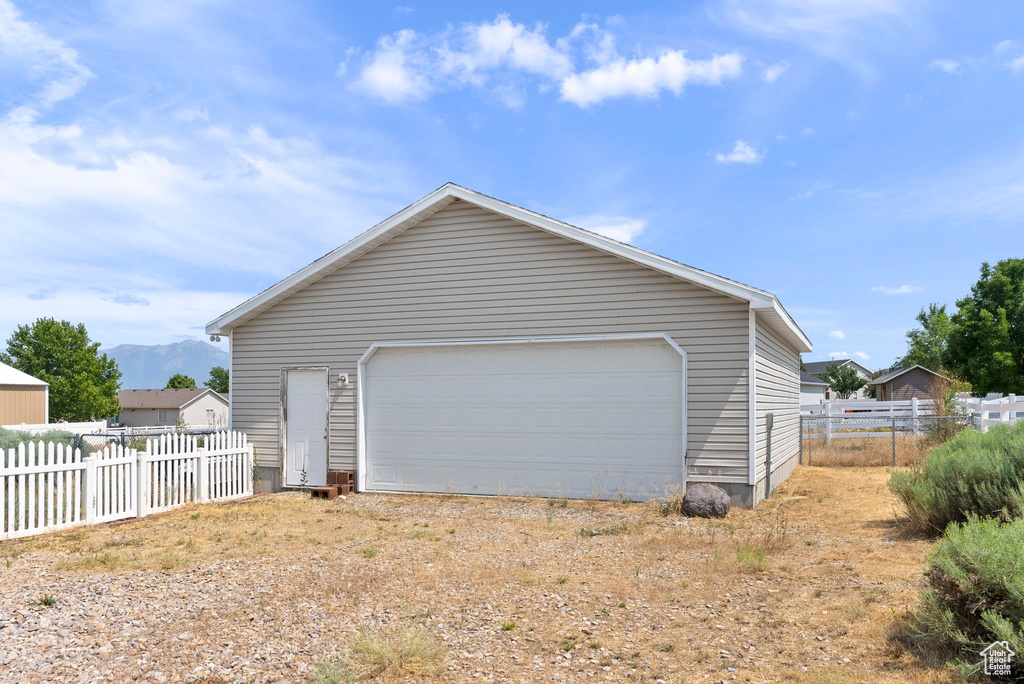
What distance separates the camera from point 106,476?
32.4 ft

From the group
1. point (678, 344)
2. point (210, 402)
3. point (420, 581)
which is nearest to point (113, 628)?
point (420, 581)

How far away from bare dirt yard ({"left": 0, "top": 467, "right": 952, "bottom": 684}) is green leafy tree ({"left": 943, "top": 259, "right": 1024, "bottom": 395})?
3624cm

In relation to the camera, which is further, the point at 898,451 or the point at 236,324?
the point at 898,451

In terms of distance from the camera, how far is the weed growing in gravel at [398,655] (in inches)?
169

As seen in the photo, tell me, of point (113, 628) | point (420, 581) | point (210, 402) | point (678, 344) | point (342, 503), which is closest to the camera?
point (113, 628)

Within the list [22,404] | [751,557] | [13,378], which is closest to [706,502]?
[751,557]

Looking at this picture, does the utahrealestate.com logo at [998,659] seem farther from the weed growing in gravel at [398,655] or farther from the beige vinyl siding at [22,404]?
the beige vinyl siding at [22,404]

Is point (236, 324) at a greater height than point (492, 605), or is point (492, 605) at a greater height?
point (236, 324)

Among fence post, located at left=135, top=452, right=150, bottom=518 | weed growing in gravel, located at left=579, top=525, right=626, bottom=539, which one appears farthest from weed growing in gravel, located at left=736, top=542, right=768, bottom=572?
fence post, located at left=135, top=452, right=150, bottom=518

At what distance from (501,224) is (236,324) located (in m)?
5.67

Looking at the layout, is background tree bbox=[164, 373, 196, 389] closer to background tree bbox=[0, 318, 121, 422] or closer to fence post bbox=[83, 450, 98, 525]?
background tree bbox=[0, 318, 121, 422]

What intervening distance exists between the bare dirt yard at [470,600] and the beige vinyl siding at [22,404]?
31473 mm

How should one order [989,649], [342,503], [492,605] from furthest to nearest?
[342,503] < [492,605] < [989,649]

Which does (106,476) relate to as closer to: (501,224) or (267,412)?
(267,412)
